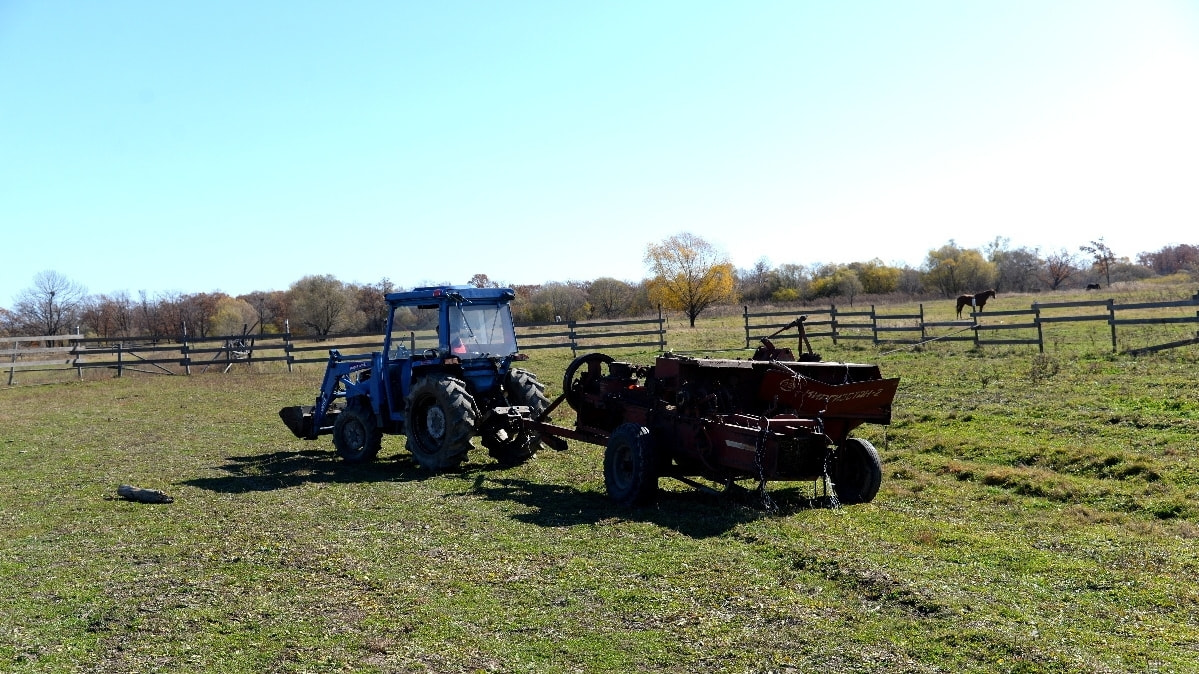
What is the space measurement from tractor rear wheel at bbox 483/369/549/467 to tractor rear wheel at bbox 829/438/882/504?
13.0ft

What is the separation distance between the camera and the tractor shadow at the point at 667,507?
26.4ft

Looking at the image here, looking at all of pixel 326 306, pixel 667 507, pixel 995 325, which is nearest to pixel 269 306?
pixel 326 306

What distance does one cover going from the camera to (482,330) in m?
12.0

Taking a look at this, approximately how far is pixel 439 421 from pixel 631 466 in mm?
3264

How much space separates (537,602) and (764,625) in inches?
57.5

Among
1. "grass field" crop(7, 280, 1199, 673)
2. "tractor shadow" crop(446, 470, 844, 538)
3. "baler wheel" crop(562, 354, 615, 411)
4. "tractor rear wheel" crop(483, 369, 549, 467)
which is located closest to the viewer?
"grass field" crop(7, 280, 1199, 673)

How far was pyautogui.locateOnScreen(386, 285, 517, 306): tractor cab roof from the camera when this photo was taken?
38.0ft

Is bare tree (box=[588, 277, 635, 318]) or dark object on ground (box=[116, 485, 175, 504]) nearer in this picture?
dark object on ground (box=[116, 485, 175, 504])

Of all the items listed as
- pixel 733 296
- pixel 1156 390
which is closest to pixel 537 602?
pixel 1156 390

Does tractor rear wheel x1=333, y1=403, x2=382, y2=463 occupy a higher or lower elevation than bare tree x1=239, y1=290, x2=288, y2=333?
lower

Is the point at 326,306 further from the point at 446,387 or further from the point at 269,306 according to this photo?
the point at 446,387

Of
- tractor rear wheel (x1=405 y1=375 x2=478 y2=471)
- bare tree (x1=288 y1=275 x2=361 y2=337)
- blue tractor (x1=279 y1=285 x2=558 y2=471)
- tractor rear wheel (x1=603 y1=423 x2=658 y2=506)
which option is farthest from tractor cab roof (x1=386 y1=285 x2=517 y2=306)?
bare tree (x1=288 y1=275 x2=361 y2=337)

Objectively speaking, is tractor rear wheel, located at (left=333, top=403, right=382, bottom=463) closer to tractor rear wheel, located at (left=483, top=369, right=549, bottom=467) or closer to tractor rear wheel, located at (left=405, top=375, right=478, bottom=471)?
tractor rear wheel, located at (left=405, top=375, right=478, bottom=471)

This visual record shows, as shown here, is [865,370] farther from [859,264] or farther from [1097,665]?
[859,264]
